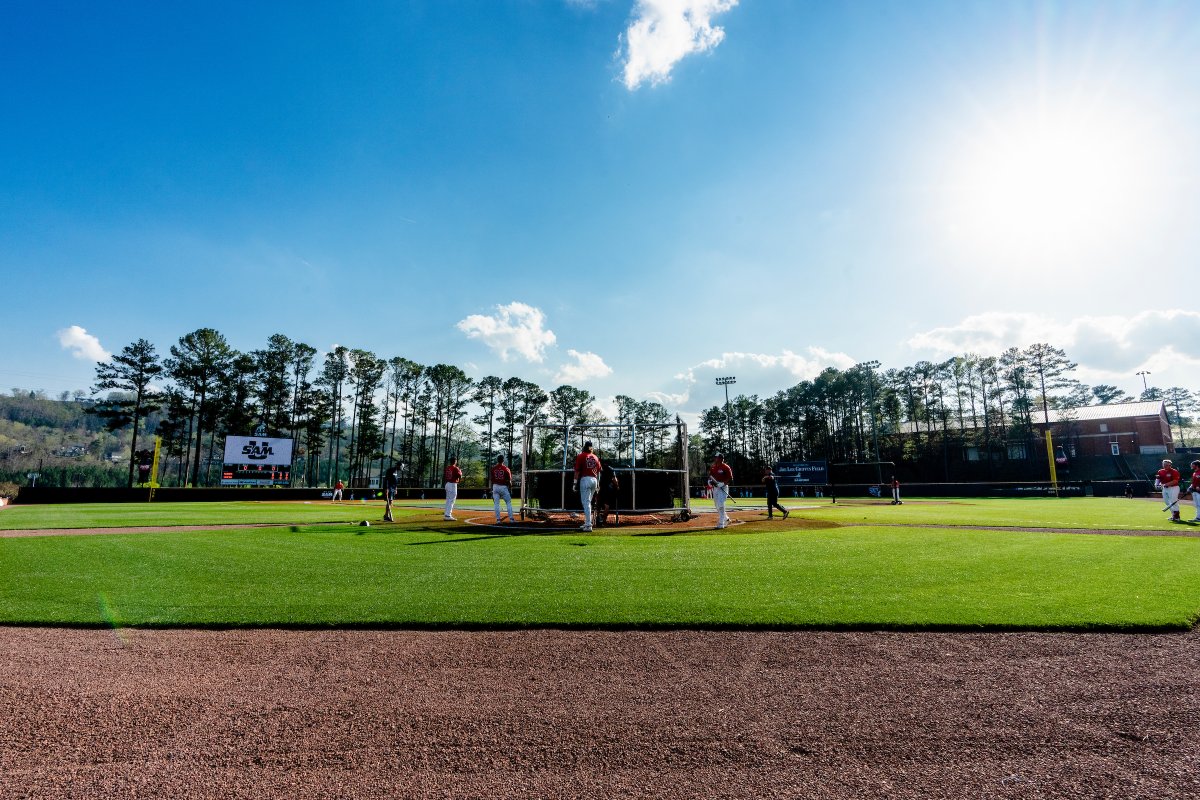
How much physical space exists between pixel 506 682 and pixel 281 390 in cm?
6602

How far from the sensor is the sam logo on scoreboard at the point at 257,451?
1578 inches

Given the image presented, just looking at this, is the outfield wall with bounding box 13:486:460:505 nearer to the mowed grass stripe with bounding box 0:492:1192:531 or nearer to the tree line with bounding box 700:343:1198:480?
the mowed grass stripe with bounding box 0:492:1192:531

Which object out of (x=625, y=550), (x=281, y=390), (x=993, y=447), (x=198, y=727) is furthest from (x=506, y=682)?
(x=993, y=447)

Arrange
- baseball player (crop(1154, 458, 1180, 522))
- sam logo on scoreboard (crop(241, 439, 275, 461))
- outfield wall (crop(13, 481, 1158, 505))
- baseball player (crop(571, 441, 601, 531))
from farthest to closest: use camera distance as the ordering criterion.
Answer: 1. sam logo on scoreboard (crop(241, 439, 275, 461))
2. outfield wall (crop(13, 481, 1158, 505))
3. baseball player (crop(1154, 458, 1180, 522))
4. baseball player (crop(571, 441, 601, 531))

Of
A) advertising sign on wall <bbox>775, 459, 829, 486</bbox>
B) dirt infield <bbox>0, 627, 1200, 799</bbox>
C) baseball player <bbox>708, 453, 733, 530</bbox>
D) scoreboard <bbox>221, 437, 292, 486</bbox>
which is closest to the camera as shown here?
dirt infield <bbox>0, 627, 1200, 799</bbox>

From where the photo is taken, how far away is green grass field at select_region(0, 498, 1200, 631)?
508 centimetres

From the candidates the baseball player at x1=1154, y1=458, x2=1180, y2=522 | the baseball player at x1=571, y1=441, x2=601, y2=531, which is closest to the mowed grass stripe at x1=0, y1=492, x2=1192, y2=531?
the baseball player at x1=1154, y1=458, x2=1180, y2=522

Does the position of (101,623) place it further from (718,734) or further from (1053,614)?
(1053,614)

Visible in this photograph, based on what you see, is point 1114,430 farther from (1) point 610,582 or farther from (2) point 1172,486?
(1) point 610,582

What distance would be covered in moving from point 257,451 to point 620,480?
35.3 m

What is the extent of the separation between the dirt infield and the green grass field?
1.65ft

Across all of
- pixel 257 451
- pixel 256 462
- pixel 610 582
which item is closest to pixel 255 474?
pixel 256 462

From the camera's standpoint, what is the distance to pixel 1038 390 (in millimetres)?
63688

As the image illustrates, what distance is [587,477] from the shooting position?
1351 cm
